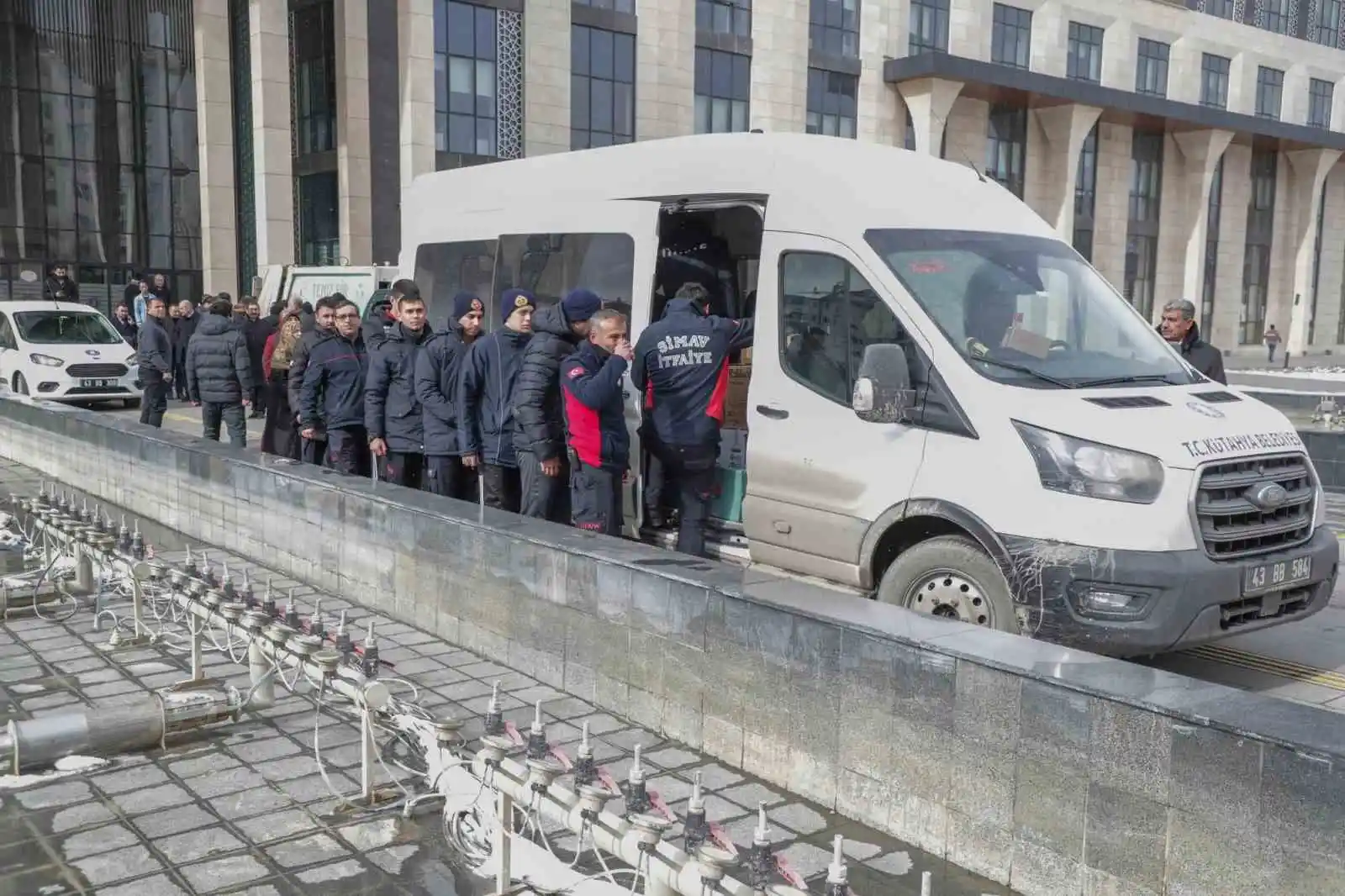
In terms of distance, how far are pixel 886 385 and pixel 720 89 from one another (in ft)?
105

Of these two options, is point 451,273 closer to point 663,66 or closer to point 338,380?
point 338,380

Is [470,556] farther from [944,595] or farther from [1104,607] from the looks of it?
[1104,607]

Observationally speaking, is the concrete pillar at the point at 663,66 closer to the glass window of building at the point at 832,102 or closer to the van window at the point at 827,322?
the glass window of building at the point at 832,102

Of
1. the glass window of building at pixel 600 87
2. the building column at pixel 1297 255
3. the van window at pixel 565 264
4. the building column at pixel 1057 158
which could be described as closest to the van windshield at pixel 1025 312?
the van window at pixel 565 264

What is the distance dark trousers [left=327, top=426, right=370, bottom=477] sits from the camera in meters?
9.50

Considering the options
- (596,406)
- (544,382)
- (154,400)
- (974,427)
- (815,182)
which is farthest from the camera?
(154,400)

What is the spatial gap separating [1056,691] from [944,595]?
186cm

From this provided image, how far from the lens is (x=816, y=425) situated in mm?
6219

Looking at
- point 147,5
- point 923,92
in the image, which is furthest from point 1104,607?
point 923,92

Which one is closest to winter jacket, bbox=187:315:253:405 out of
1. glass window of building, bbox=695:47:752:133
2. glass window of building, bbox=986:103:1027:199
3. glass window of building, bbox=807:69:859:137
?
glass window of building, bbox=695:47:752:133

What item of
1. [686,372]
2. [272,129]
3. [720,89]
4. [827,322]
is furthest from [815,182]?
[720,89]

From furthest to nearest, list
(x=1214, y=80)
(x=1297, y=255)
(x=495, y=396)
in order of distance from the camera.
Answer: (x=1297, y=255), (x=1214, y=80), (x=495, y=396)

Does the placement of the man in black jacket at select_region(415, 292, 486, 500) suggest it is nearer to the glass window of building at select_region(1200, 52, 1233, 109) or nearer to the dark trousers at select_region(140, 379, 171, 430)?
the dark trousers at select_region(140, 379, 171, 430)

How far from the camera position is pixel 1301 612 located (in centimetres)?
550
